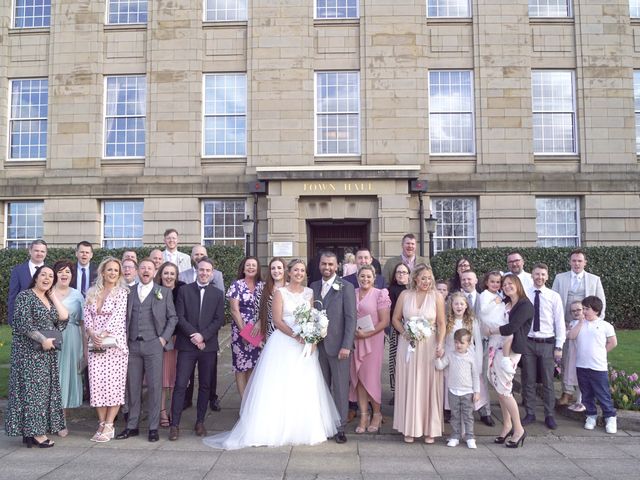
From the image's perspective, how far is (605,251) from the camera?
14.9 meters

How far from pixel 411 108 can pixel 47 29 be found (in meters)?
13.0

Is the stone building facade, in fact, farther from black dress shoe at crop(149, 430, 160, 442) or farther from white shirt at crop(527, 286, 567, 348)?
black dress shoe at crop(149, 430, 160, 442)

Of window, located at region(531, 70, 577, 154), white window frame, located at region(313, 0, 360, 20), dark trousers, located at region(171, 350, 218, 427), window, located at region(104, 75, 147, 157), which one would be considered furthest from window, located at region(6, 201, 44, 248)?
window, located at region(531, 70, 577, 154)

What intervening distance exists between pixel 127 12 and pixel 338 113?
8346 millimetres

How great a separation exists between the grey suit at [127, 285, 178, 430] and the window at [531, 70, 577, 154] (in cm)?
1516

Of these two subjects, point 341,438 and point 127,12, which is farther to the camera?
point 127,12

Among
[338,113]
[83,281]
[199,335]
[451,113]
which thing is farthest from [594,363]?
[338,113]

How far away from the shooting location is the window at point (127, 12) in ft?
60.9

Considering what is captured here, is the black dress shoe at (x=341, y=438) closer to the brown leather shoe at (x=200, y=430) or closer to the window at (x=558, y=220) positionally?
the brown leather shoe at (x=200, y=430)

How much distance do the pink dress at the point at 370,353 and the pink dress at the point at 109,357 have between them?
9.58 feet

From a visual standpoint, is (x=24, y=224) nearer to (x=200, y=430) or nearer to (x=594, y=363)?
(x=200, y=430)

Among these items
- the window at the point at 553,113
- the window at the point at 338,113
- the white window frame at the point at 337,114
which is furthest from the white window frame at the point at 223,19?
the window at the point at 553,113

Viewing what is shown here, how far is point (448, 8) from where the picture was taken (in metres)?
→ 18.1

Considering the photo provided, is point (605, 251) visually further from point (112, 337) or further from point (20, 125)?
point (20, 125)
